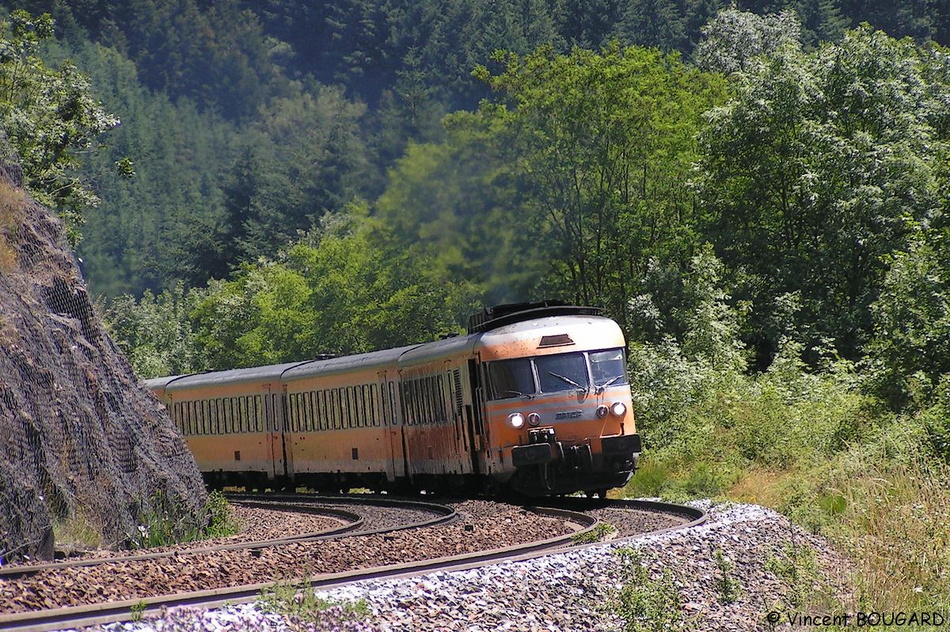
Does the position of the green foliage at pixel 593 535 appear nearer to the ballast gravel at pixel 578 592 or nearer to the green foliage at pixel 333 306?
the ballast gravel at pixel 578 592

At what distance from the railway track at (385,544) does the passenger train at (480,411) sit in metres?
0.75

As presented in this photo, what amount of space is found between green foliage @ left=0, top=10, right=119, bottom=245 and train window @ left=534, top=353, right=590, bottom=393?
19.4 meters

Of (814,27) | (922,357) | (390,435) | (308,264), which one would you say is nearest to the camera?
(922,357)

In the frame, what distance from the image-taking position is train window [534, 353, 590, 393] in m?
19.5

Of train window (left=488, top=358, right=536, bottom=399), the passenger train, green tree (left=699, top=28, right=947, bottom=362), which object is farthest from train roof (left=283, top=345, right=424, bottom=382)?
green tree (left=699, top=28, right=947, bottom=362)

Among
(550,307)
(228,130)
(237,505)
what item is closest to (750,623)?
(550,307)

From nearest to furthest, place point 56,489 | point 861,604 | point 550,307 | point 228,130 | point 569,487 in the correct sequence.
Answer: point 861,604 < point 56,489 < point 569,487 < point 550,307 < point 228,130

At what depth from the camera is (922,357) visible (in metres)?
22.9

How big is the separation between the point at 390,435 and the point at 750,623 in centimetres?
1370

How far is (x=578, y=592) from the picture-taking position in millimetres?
11258

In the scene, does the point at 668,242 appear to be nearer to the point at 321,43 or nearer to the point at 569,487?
the point at 569,487

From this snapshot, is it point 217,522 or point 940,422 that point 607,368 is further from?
point 217,522

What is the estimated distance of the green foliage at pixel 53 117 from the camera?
35.2 meters

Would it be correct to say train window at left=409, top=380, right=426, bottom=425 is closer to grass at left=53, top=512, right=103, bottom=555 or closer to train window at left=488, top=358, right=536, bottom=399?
train window at left=488, top=358, right=536, bottom=399
